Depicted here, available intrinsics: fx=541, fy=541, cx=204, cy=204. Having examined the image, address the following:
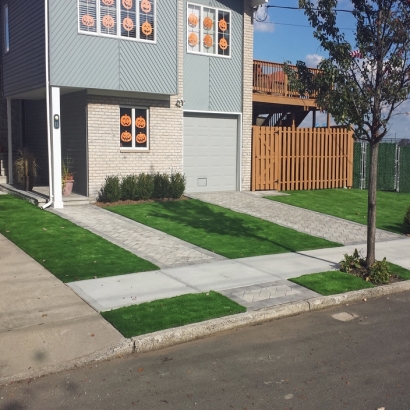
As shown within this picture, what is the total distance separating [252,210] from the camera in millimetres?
15094

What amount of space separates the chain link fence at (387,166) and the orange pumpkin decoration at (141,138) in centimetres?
932

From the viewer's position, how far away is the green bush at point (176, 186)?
16000 mm

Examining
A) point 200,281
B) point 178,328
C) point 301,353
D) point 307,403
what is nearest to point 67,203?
point 200,281

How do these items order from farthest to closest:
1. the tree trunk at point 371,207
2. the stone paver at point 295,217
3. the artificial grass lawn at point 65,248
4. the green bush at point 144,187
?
the green bush at point 144,187, the stone paver at point 295,217, the tree trunk at point 371,207, the artificial grass lawn at point 65,248

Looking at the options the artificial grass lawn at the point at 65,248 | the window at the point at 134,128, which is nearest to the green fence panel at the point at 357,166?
the window at the point at 134,128

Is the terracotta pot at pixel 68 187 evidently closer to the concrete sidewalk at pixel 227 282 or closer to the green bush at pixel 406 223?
the concrete sidewalk at pixel 227 282

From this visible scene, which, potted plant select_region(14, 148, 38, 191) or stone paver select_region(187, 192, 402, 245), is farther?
potted plant select_region(14, 148, 38, 191)

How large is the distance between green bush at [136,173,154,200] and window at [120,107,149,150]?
3.48ft

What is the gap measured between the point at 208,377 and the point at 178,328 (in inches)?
44.4

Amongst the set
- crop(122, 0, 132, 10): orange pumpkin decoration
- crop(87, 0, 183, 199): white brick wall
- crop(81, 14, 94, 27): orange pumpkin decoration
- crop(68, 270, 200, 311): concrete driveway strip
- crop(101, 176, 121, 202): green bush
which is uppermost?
crop(122, 0, 132, 10): orange pumpkin decoration

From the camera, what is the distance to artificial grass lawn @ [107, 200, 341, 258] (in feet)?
36.1

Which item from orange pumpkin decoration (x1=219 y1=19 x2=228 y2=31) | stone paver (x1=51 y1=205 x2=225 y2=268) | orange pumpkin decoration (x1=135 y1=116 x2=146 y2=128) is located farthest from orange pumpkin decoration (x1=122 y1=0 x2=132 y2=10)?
stone paver (x1=51 y1=205 x2=225 y2=268)

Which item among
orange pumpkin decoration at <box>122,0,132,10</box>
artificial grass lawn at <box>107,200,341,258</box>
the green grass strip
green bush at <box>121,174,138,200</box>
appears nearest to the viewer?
the green grass strip

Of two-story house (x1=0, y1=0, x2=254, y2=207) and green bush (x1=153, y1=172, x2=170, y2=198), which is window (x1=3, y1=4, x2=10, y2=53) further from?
A: green bush (x1=153, y1=172, x2=170, y2=198)
